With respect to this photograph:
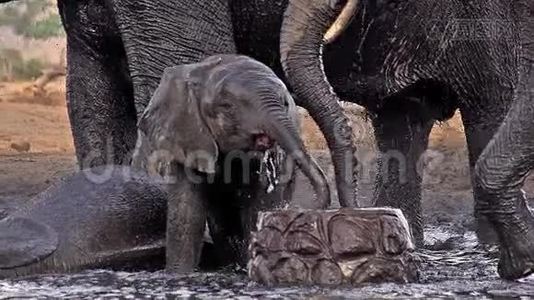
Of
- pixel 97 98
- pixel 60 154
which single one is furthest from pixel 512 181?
pixel 60 154

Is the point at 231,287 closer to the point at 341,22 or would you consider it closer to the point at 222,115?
the point at 222,115

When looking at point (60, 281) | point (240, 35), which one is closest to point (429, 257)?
point (240, 35)

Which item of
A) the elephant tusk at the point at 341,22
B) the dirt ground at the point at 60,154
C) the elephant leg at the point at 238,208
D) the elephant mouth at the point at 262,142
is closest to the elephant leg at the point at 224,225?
the elephant leg at the point at 238,208

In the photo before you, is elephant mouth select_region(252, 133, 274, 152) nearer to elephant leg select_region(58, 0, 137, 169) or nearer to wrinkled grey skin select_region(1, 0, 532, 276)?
wrinkled grey skin select_region(1, 0, 532, 276)

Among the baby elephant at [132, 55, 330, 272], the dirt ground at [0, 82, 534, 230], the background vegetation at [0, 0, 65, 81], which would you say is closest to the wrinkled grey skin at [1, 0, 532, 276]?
the baby elephant at [132, 55, 330, 272]

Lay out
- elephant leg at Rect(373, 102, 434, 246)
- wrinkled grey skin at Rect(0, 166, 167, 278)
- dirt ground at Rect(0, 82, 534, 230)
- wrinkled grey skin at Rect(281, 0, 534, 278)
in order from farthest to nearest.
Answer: dirt ground at Rect(0, 82, 534, 230)
elephant leg at Rect(373, 102, 434, 246)
wrinkled grey skin at Rect(281, 0, 534, 278)
wrinkled grey skin at Rect(0, 166, 167, 278)

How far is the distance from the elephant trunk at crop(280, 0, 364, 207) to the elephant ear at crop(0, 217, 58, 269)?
2.59ft

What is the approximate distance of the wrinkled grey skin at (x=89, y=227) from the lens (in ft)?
14.4

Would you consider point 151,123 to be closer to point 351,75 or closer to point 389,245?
point 389,245

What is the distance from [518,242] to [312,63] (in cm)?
91

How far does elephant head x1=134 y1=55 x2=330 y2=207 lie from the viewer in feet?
13.5

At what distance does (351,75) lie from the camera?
5.33 meters

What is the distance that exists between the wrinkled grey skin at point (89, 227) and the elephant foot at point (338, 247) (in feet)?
2.16

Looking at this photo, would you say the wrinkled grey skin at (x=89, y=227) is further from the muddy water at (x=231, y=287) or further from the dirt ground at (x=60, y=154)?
the dirt ground at (x=60, y=154)
